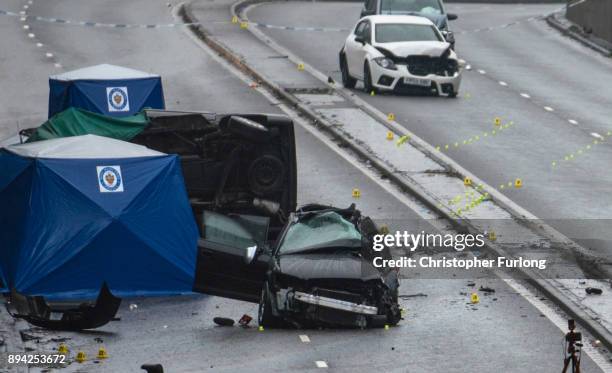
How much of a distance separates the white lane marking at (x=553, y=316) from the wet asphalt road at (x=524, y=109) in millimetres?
2348

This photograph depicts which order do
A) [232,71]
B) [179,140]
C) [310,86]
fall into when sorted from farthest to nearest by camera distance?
[232,71]
[310,86]
[179,140]

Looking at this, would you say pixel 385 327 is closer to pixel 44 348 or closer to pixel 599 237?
pixel 44 348

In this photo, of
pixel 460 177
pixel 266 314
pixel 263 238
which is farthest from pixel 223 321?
pixel 460 177

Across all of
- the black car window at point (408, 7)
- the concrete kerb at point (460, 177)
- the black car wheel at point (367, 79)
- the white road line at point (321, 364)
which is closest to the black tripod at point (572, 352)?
the white road line at point (321, 364)

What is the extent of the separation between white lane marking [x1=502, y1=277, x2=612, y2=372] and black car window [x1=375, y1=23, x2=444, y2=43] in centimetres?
1580

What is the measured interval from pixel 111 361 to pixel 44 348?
1.09 meters

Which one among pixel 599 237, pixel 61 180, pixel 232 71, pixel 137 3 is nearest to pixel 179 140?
pixel 61 180

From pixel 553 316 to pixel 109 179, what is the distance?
5.75m

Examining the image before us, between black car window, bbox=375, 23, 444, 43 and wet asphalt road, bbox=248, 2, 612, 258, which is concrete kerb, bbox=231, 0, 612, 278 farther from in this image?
black car window, bbox=375, 23, 444, 43

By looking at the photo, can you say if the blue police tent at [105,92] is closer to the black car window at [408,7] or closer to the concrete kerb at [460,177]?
the concrete kerb at [460,177]

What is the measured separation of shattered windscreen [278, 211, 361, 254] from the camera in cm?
1756

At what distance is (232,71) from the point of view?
123 feet

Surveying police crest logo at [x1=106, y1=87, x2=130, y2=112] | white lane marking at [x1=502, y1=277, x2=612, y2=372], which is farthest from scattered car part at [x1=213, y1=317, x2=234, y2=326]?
police crest logo at [x1=106, y1=87, x2=130, y2=112]

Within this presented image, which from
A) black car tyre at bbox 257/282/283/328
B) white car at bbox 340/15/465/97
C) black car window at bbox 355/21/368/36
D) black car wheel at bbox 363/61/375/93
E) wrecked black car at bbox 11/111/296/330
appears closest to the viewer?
black car tyre at bbox 257/282/283/328
